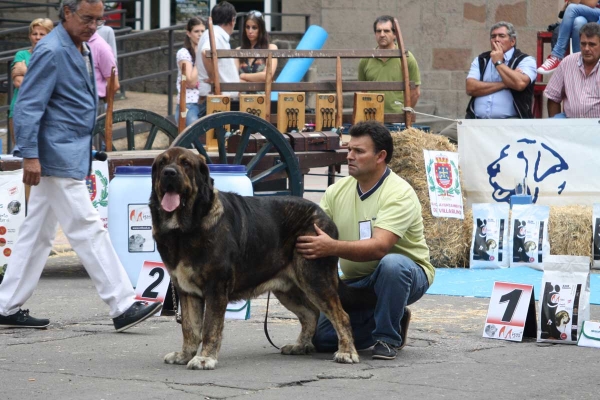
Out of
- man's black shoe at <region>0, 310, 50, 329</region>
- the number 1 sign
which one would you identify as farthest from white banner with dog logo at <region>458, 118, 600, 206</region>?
man's black shoe at <region>0, 310, 50, 329</region>

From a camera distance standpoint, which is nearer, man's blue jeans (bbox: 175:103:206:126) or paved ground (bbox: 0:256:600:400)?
paved ground (bbox: 0:256:600:400)

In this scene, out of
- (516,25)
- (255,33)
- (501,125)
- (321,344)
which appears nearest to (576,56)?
(501,125)

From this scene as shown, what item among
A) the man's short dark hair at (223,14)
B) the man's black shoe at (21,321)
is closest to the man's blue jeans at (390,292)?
the man's black shoe at (21,321)

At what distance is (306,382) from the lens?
5633mm

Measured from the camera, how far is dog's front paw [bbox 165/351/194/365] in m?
6.05

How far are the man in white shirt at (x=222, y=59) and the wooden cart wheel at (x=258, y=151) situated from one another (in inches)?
56.5

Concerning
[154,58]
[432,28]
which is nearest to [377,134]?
[154,58]

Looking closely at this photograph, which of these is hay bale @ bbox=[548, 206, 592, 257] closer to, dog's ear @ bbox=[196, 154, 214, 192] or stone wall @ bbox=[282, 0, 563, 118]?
dog's ear @ bbox=[196, 154, 214, 192]

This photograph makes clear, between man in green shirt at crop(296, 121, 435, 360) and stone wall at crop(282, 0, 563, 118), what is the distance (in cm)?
1286

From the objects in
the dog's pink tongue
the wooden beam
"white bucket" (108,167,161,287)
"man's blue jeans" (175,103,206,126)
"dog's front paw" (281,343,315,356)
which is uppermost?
the wooden beam

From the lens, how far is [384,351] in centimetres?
623

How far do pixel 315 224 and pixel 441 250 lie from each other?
4142mm

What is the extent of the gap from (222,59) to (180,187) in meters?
5.82

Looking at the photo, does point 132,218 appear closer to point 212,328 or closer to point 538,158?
point 212,328
